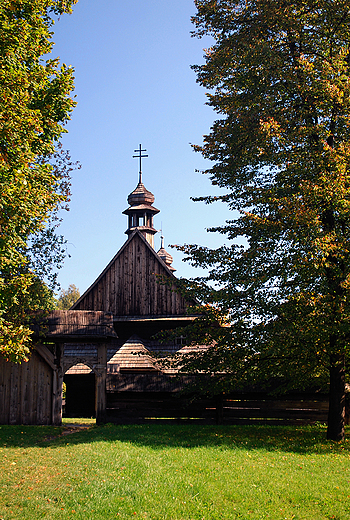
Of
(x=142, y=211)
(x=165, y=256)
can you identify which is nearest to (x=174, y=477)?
(x=142, y=211)

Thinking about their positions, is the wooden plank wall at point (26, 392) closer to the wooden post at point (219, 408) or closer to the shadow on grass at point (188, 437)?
the shadow on grass at point (188, 437)

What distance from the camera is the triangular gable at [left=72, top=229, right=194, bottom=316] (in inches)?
925

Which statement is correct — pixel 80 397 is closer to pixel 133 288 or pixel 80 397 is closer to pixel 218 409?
pixel 133 288

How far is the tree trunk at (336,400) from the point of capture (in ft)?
42.8

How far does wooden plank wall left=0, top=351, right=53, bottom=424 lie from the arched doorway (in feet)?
28.5

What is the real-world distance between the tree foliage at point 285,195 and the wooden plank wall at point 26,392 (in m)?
6.02

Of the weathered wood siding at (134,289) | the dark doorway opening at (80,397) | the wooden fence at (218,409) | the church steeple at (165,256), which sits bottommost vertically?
the dark doorway opening at (80,397)

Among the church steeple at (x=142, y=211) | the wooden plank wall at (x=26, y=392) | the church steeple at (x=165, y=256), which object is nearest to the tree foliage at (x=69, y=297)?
the church steeple at (x=165, y=256)

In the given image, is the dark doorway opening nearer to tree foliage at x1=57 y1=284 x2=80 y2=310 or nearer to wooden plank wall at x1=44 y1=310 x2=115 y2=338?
wooden plank wall at x1=44 y1=310 x2=115 y2=338

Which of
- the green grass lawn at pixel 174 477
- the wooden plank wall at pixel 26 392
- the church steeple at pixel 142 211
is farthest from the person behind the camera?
the church steeple at pixel 142 211

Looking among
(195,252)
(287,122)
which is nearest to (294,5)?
(287,122)

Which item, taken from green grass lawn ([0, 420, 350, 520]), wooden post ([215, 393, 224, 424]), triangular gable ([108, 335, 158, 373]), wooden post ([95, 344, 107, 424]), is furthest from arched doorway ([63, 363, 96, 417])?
green grass lawn ([0, 420, 350, 520])

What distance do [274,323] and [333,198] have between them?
3.67m

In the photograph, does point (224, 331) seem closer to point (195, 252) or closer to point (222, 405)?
point (195, 252)
